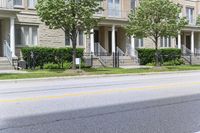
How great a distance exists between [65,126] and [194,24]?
4270 centimetres

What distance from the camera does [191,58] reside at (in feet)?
147

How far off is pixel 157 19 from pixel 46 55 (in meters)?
9.34

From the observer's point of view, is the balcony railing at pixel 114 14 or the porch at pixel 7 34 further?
the balcony railing at pixel 114 14

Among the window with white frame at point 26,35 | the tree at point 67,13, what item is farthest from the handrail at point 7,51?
the tree at point 67,13

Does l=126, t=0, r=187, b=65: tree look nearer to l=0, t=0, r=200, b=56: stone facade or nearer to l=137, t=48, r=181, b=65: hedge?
l=0, t=0, r=200, b=56: stone facade

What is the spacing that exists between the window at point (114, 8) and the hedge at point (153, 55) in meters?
4.35

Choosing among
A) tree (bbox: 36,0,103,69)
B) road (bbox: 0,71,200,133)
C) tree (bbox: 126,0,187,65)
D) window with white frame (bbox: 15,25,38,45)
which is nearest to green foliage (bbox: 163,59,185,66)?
tree (bbox: 126,0,187,65)

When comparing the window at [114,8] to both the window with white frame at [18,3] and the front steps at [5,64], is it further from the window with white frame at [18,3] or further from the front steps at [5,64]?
the front steps at [5,64]

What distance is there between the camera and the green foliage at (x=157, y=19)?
30859mm

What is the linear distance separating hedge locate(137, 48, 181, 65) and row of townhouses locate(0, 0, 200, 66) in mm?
957

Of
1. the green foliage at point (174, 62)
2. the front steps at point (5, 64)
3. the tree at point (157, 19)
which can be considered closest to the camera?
the front steps at point (5, 64)

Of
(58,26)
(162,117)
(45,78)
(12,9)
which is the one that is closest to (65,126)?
(162,117)

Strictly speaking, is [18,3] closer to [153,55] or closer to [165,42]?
[153,55]

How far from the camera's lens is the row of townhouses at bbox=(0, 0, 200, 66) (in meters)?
31.3
